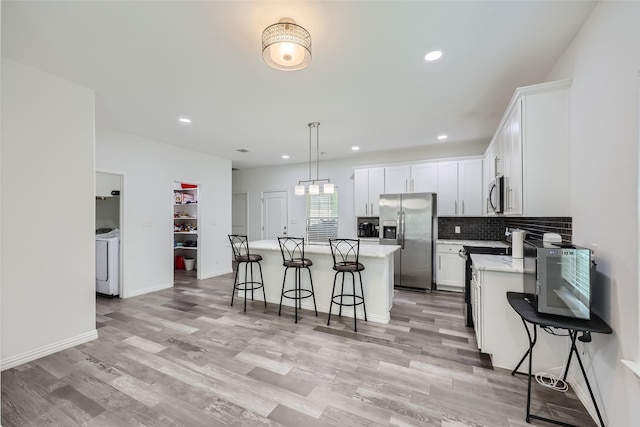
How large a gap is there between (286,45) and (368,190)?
410 centimetres

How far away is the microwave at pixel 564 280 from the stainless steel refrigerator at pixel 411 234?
3107 millimetres

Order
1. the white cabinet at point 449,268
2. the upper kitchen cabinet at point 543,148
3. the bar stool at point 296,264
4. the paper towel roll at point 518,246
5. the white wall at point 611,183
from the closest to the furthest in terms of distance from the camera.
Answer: the white wall at point 611,183
the upper kitchen cabinet at point 543,148
the paper towel roll at point 518,246
the bar stool at point 296,264
the white cabinet at point 449,268

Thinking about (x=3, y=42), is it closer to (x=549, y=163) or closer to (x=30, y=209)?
(x=30, y=209)

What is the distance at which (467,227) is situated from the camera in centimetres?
524

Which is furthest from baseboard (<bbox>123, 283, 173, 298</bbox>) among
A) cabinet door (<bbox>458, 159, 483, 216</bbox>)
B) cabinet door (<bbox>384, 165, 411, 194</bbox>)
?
cabinet door (<bbox>458, 159, 483, 216</bbox>)

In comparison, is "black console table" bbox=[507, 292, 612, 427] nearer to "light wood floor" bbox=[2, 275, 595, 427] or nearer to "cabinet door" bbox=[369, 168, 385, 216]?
"light wood floor" bbox=[2, 275, 595, 427]

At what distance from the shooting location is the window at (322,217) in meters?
6.47

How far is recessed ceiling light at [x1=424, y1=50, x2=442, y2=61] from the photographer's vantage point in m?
2.28

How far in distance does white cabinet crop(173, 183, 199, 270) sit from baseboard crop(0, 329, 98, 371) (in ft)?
12.4

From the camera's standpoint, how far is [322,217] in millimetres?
6621

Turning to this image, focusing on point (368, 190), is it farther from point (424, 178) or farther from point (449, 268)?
point (449, 268)

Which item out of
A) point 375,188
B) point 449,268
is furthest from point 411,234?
point 375,188

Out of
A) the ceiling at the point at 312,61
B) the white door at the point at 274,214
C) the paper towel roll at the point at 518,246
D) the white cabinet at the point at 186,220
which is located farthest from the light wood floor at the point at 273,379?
the white door at the point at 274,214

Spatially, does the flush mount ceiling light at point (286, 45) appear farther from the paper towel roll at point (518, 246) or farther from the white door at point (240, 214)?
the white door at point (240, 214)
